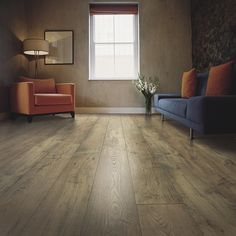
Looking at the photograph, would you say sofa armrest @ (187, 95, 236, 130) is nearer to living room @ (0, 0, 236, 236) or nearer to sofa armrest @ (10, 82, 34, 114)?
living room @ (0, 0, 236, 236)

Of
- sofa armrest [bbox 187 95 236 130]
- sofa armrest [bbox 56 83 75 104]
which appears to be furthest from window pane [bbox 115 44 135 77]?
sofa armrest [bbox 187 95 236 130]

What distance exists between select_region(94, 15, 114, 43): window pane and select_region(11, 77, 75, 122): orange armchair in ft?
5.43

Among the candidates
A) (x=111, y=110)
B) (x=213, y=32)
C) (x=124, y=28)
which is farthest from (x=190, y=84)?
(x=124, y=28)

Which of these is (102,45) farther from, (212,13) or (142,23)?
(212,13)

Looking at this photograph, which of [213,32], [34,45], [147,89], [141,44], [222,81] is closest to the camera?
[222,81]

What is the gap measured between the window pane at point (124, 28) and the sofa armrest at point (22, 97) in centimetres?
261

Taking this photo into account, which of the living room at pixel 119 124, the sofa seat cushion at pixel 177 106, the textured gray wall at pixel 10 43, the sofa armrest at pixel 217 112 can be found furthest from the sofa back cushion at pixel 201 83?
the textured gray wall at pixel 10 43

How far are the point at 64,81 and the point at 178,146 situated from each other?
4112 millimetres

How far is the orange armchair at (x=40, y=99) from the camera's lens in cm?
416

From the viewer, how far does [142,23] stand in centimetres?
577

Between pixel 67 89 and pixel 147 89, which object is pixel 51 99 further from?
pixel 147 89

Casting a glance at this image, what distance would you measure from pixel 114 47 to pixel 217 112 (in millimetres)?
4170

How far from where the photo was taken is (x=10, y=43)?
16.2 ft

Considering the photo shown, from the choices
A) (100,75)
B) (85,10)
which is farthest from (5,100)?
(85,10)
